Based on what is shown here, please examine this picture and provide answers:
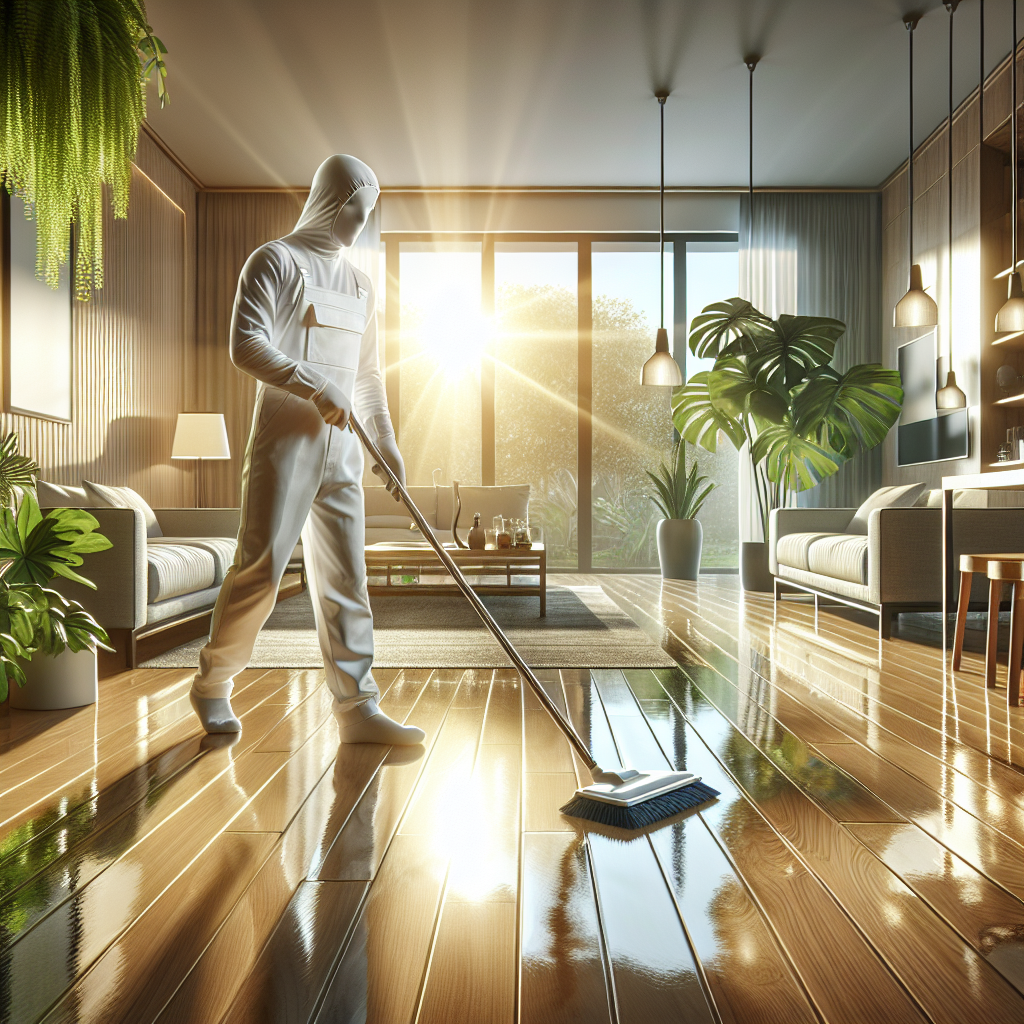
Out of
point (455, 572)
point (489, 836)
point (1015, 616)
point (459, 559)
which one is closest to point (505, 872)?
point (489, 836)

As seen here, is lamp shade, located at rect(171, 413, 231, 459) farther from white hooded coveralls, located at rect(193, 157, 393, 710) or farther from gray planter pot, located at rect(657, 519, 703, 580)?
white hooded coveralls, located at rect(193, 157, 393, 710)

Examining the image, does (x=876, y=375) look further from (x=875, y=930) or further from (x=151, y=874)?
(x=151, y=874)

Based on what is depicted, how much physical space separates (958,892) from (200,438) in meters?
6.02

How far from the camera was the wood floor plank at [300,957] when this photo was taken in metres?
1.00

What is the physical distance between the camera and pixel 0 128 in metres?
0.87

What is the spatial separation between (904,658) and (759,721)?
138cm

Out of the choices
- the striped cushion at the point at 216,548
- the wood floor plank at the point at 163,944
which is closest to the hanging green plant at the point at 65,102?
the wood floor plank at the point at 163,944

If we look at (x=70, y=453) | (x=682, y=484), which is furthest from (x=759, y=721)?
(x=682, y=484)

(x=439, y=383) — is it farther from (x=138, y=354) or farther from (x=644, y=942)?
(x=644, y=942)

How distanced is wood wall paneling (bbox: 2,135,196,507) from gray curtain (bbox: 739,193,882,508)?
4.81 m

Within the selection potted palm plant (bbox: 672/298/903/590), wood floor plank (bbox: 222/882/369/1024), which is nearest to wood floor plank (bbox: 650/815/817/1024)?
wood floor plank (bbox: 222/882/369/1024)

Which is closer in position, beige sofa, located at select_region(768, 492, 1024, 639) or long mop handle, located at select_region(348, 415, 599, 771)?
long mop handle, located at select_region(348, 415, 599, 771)

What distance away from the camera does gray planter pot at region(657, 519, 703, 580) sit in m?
7.14

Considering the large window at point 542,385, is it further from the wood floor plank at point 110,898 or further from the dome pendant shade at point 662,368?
the wood floor plank at point 110,898
